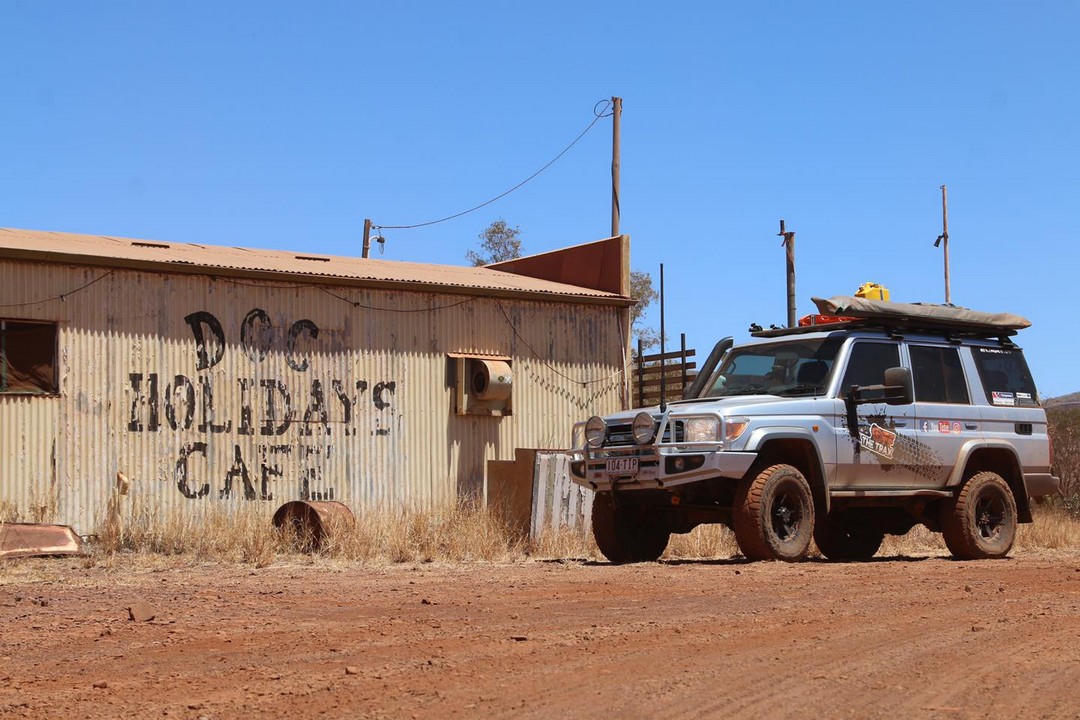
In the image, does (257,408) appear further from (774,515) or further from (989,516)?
(989,516)

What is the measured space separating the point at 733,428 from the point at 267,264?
8.83m

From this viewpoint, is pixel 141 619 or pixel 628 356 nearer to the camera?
pixel 141 619

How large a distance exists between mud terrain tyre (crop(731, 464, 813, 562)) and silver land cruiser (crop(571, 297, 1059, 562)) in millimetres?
15

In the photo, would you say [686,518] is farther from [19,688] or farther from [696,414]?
[19,688]

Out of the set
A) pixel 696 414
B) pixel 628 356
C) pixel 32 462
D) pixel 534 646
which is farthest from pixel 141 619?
pixel 628 356

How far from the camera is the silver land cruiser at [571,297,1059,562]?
11211 mm

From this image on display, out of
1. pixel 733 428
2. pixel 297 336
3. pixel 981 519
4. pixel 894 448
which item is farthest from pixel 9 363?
pixel 981 519

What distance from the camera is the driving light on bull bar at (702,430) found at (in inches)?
435

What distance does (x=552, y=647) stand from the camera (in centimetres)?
648

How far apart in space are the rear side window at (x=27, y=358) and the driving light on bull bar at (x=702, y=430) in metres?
8.21

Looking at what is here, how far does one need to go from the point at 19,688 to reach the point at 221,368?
37.7 feet

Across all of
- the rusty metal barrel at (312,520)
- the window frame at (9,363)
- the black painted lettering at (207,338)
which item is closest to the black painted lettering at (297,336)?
the black painted lettering at (207,338)

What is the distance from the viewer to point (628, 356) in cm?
2070

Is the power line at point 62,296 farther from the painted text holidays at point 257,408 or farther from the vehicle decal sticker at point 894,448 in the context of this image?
the vehicle decal sticker at point 894,448
